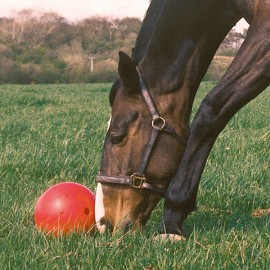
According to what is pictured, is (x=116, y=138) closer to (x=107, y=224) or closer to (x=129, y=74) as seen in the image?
(x=129, y=74)

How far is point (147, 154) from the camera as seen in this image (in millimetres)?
4180

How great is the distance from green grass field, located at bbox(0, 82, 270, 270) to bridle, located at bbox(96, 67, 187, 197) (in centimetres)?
32

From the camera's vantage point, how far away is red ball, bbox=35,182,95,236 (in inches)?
158

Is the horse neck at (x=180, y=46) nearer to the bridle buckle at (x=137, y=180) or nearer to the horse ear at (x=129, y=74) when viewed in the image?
the horse ear at (x=129, y=74)

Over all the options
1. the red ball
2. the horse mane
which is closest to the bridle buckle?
the red ball

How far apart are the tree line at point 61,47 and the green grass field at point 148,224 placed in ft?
172

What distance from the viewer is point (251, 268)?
10.3 feet

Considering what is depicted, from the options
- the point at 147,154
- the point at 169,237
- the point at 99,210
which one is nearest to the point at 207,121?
the point at 147,154

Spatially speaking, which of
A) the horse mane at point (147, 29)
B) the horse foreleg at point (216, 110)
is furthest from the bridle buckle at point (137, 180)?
the horse mane at point (147, 29)

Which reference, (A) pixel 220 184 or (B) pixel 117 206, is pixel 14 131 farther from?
Answer: (B) pixel 117 206

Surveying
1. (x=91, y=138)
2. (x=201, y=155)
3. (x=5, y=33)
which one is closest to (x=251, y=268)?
(x=201, y=155)

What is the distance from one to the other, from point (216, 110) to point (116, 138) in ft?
2.45

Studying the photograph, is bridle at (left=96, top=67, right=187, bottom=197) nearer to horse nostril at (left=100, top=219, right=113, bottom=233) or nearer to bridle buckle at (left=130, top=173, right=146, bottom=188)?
bridle buckle at (left=130, top=173, right=146, bottom=188)

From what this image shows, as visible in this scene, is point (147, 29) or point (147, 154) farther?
point (147, 29)
